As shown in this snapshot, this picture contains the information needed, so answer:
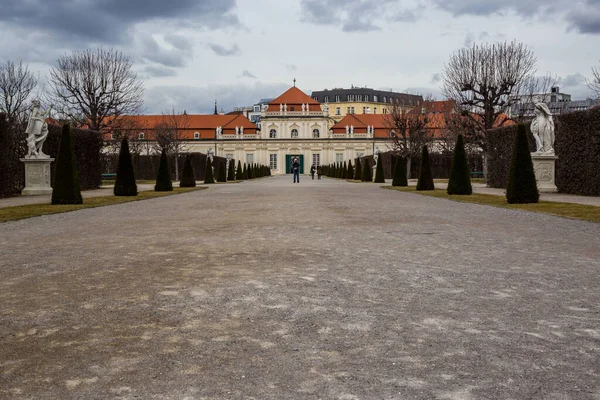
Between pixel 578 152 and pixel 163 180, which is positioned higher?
pixel 578 152

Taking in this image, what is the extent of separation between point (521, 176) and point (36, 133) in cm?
1664

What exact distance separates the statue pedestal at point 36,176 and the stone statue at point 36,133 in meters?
0.27

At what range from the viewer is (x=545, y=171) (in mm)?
19922

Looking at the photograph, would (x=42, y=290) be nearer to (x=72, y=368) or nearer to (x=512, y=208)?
(x=72, y=368)

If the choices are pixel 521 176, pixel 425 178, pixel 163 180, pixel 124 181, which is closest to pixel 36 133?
pixel 124 181

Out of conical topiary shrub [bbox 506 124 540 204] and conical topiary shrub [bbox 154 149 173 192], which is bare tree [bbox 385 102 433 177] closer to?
conical topiary shrub [bbox 154 149 173 192]

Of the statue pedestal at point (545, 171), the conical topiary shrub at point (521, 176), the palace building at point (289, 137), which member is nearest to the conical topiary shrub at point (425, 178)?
the statue pedestal at point (545, 171)

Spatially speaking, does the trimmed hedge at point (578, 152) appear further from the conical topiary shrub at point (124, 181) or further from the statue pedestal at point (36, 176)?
the statue pedestal at point (36, 176)

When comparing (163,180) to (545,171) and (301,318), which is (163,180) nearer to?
(545,171)

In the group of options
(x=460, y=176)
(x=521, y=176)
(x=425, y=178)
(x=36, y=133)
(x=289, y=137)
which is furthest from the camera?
(x=289, y=137)

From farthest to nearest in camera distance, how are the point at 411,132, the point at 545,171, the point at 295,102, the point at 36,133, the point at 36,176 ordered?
the point at 295,102 → the point at 411,132 → the point at 36,133 → the point at 36,176 → the point at 545,171

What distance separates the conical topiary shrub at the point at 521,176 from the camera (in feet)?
45.6

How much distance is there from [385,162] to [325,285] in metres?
50.5

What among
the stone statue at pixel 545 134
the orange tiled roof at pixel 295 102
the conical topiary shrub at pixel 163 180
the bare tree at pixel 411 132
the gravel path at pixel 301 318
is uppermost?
the orange tiled roof at pixel 295 102
